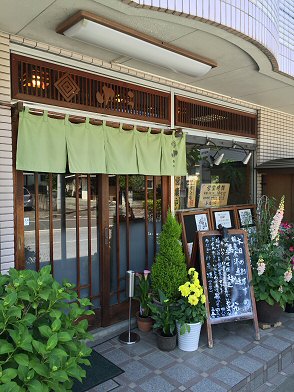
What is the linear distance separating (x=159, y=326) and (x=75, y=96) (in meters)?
3.84

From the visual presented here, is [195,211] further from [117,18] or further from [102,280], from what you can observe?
[117,18]

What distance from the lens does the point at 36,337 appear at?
9.59ft

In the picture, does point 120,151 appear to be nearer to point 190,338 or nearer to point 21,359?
point 190,338

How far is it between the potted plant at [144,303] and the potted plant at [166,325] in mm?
549

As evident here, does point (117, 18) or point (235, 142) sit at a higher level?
point (117, 18)

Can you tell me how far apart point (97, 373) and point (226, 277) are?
8.15ft

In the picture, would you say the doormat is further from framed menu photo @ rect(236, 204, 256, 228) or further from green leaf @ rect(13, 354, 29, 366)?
framed menu photo @ rect(236, 204, 256, 228)

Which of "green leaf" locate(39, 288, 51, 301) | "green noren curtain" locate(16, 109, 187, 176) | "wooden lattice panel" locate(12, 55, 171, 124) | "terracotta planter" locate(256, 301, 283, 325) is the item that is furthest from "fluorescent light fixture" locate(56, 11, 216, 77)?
"terracotta planter" locate(256, 301, 283, 325)

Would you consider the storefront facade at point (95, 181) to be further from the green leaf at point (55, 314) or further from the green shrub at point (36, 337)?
the green leaf at point (55, 314)

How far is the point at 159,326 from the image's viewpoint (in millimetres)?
4906

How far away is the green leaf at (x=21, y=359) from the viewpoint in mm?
2480

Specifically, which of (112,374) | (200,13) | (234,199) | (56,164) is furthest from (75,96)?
(234,199)

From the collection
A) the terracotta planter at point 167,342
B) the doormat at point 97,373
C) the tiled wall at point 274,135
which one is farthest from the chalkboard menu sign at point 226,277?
the tiled wall at point 274,135

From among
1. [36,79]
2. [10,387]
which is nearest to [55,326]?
[10,387]
